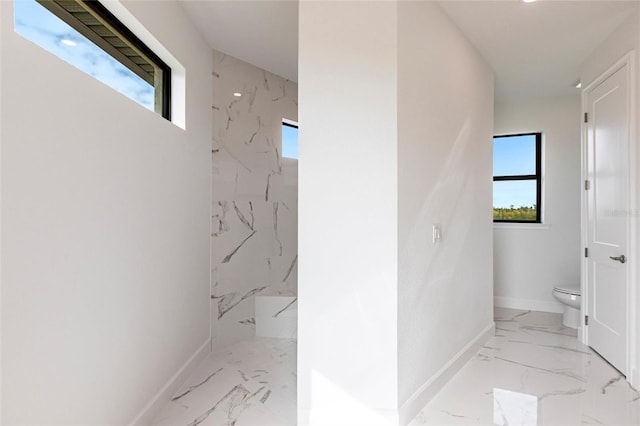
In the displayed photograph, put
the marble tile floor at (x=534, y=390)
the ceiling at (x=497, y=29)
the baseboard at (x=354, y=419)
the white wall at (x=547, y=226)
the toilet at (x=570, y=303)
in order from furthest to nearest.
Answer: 1. the white wall at (x=547, y=226)
2. the toilet at (x=570, y=303)
3. the ceiling at (x=497, y=29)
4. the marble tile floor at (x=534, y=390)
5. the baseboard at (x=354, y=419)

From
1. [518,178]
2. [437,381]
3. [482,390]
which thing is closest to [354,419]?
[437,381]

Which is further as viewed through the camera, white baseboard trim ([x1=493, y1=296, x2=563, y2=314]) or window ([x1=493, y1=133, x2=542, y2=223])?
window ([x1=493, y1=133, x2=542, y2=223])

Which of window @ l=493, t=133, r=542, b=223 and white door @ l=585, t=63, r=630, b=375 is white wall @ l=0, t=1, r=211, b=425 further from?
window @ l=493, t=133, r=542, b=223

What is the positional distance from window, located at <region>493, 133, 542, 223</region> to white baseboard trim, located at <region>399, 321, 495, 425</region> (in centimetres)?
189

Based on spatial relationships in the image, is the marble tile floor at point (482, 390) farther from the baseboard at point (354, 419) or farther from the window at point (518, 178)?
the window at point (518, 178)

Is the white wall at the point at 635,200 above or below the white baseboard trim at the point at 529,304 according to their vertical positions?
above

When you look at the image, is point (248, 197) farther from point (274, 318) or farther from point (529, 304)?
point (529, 304)

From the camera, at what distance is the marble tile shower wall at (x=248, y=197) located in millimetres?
3436

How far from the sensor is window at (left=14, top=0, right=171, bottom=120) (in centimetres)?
155

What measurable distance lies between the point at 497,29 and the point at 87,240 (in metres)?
2.95

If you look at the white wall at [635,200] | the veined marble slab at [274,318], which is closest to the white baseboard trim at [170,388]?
the veined marble slab at [274,318]

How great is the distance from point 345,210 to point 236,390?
1.44 metres

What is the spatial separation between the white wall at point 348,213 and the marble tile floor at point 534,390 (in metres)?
0.49

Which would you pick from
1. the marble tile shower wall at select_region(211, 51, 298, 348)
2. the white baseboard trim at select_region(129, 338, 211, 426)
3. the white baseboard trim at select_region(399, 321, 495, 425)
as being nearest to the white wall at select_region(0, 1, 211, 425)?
the white baseboard trim at select_region(129, 338, 211, 426)
